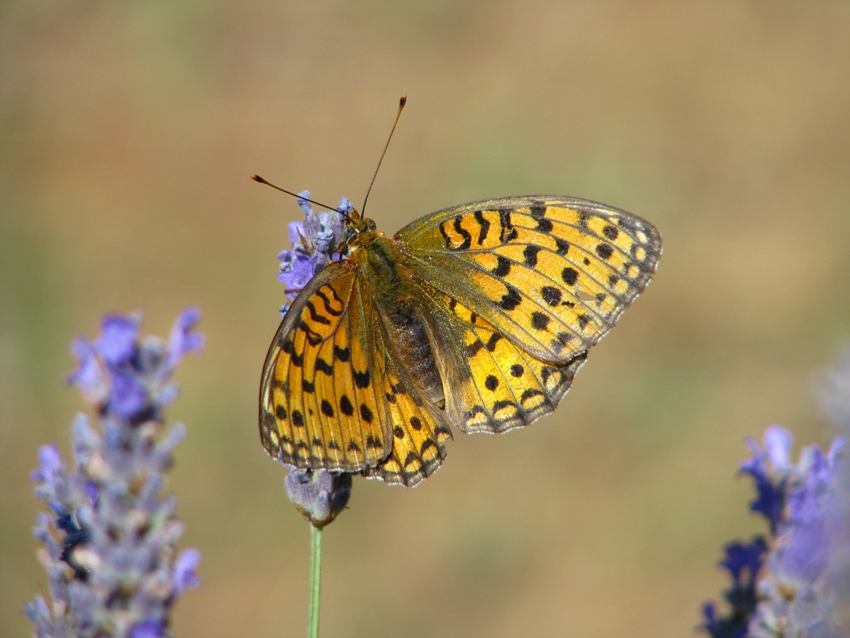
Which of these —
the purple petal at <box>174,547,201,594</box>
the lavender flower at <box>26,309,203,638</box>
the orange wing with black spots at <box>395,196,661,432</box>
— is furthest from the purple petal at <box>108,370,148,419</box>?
the orange wing with black spots at <box>395,196,661,432</box>

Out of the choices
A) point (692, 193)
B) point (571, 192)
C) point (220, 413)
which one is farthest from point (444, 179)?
point (220, 413)

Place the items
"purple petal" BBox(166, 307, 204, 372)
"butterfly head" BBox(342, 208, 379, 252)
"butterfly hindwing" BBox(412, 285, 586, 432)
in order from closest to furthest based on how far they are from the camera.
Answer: "purple petal" BBox(166, 307, 204, 372) → "butterfly head" BBox(342, 208, 379, 252) → "butterfly hindwing" BBox(412, 285, 586, 432)

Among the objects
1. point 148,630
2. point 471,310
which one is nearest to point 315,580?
point 148,630

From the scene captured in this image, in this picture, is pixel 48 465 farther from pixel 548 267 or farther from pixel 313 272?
pixel 548 267

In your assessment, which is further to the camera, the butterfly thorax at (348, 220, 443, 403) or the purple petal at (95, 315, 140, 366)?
the butterfly thorax at (348, 220, 443, 403)

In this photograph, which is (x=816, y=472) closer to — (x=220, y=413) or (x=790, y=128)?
(x=220, y=413)

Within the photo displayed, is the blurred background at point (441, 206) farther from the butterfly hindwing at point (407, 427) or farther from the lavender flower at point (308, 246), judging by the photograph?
the lavender flower at point (308, 246)

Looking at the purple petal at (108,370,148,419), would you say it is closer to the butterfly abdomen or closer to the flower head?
the flower head
